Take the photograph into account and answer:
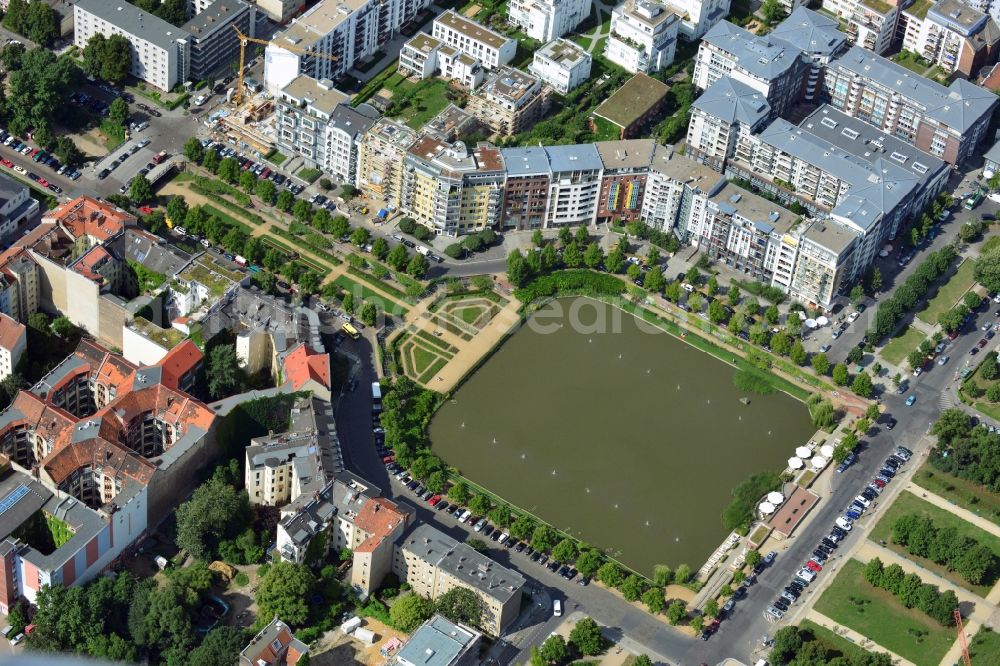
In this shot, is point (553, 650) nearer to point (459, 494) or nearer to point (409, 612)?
point (409, 612)

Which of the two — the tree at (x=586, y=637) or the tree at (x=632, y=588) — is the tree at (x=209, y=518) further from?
the tree at (x=632, y=588)

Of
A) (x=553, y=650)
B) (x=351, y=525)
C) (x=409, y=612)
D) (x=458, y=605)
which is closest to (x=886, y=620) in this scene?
(x=553, y=650)

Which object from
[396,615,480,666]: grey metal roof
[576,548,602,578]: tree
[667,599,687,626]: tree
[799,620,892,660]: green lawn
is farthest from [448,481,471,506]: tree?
[799,620,892,660]: green lawn

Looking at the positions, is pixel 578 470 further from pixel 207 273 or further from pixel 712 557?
pixel 207 273

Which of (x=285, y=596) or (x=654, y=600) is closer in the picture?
(x=285, y=596)

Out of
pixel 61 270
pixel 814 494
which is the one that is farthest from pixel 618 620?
pixel 61 270

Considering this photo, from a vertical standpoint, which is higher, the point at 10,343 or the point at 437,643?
the point at 10,343

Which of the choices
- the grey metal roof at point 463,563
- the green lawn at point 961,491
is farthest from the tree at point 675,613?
the green lawn at point 961,491

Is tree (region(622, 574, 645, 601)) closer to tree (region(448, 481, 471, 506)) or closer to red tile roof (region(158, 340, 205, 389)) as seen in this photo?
tree (region(448, 481, 471, 506))
